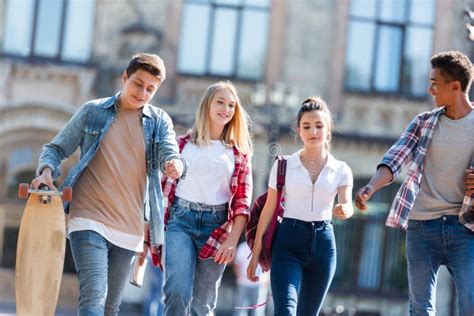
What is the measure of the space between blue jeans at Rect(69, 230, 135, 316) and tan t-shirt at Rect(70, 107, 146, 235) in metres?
0.15

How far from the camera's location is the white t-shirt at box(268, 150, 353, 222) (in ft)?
23.2

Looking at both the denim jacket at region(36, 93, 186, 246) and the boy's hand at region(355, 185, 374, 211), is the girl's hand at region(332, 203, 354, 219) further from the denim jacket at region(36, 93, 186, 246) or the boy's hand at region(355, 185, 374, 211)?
the denim jacket at region(36, 93, 186, 246)

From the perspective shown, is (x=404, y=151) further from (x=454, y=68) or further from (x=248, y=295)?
(x=248, y=295)

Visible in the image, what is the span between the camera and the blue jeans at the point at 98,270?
6.35 meters

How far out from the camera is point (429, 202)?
6.76 m

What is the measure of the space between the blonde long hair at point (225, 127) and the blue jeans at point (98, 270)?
1066 millimetres

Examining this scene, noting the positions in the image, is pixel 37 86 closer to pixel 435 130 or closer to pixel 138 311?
pixel 138 311

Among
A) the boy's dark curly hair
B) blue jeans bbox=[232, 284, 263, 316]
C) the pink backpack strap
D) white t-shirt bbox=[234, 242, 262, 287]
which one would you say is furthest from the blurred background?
the boy's dark curly hair

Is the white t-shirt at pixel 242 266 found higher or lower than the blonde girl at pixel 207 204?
lower

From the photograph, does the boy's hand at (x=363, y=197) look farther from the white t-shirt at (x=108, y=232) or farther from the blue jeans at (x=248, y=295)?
the blue jeans at (x=248, y=295)

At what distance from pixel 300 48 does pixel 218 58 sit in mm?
1773

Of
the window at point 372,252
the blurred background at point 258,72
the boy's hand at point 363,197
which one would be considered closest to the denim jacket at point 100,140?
the boy's hand at point 363,197

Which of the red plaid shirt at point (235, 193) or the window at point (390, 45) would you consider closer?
the red plaid shirt at point (235, 193)

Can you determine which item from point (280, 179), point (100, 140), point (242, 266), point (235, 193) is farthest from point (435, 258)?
point (242, 266)
